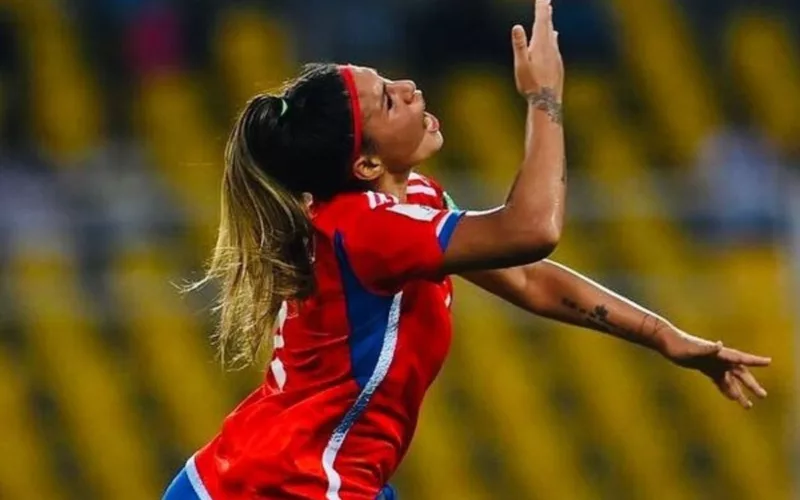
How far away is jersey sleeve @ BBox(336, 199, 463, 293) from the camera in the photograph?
11.6 feet

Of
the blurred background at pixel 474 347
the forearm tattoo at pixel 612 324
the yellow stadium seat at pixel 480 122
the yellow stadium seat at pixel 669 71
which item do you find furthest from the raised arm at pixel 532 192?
the yellow stadium seat at pixel 669 71

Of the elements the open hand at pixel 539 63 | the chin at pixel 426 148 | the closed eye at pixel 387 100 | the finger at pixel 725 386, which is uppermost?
the open hand at pixel 539 63

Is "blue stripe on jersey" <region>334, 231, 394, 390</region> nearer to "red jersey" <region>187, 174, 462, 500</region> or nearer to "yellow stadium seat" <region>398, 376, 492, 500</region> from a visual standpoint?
"red jersey" <region>187, 174, 462, 500</region>

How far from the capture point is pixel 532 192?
3455mm

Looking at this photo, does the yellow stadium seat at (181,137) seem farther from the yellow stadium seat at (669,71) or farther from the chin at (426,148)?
the chin at (426,148)

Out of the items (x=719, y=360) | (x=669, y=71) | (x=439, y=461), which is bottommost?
(x=439, y=461)

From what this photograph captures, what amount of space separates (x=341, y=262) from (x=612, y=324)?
2.56 feet

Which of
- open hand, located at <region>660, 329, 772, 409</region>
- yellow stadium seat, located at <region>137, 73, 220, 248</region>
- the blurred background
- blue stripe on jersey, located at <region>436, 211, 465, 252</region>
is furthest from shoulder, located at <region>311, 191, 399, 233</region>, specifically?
yellow stadium seat, located at <region>137, 73, 220, 248</region>

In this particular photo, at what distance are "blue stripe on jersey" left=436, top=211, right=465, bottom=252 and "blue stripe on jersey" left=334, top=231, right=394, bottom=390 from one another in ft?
0.62

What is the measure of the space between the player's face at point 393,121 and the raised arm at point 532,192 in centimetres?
20

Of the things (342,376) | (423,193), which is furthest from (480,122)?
(342,376)

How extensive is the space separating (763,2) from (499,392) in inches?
91.7

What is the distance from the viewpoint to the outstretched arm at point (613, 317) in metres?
4.08

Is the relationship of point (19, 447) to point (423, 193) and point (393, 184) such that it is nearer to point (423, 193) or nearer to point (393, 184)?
point (423, 193)
